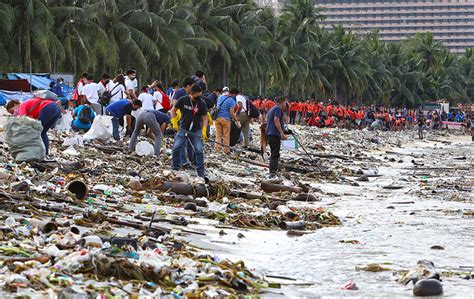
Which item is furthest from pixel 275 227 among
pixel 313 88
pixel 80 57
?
pixel 313 88

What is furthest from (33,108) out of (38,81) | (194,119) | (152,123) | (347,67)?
(347,67)

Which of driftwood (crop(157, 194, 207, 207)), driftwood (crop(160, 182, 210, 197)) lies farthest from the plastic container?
driftwood (crop(157, 194, 207, 207))

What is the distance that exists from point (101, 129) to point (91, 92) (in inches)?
171

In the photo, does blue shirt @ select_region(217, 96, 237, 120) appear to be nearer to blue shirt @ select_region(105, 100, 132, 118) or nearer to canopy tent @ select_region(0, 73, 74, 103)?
blue shirt @ select_region(105, 100, 132, 118)

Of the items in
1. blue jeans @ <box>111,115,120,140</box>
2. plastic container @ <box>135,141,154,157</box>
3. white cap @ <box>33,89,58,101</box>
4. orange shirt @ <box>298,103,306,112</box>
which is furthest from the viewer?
orange shirt @ <box>298,103,306,112</box>

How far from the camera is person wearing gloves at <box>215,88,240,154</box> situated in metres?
22.0

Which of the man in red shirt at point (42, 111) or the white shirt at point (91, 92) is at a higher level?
the man in red shirt at point (42, 111)

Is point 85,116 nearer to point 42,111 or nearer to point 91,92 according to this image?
point 91,92

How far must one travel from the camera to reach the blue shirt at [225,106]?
22.0 m

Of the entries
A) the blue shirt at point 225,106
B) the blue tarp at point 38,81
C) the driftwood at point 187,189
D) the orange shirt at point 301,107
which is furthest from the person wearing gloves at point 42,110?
the orange shirt at point 301,107

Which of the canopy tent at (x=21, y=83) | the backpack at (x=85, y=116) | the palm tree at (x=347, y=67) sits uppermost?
the backpack at (x=85, y=116)

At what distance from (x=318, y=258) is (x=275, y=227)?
2.40 m

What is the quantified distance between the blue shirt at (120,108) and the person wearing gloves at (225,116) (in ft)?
6.76

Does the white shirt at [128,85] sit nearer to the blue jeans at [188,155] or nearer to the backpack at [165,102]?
the backpack at [165,102]
